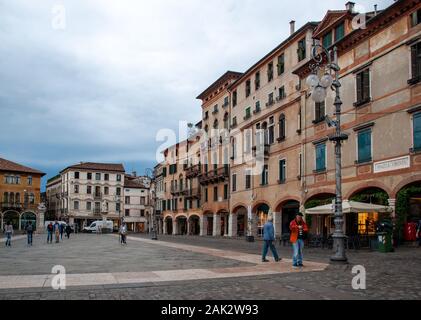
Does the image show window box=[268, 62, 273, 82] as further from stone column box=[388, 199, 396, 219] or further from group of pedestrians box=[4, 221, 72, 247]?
group of pedestrians box=[4, 221, 72, 247]

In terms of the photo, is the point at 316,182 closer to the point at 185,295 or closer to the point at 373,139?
the point at 373,139

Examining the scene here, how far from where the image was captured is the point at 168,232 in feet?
229

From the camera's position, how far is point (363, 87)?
85.1ft

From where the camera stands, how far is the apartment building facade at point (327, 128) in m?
22.8

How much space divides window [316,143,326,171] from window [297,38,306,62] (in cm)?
780

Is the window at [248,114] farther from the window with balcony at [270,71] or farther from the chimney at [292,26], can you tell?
the chimney at [292,26]

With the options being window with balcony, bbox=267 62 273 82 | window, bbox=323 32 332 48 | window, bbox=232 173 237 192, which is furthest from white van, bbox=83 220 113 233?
window, bbox=323 32 332 48

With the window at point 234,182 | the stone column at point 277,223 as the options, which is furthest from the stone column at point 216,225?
the stone column at point 277,223

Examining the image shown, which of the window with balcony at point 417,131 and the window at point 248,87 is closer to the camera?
the window with balcony at point 417,131

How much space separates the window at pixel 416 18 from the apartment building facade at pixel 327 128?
5 centimetres

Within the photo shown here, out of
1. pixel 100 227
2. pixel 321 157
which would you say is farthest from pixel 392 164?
pixel 100 227

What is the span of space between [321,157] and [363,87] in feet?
18.2

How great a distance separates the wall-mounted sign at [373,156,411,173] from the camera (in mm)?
22359
